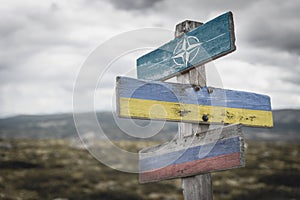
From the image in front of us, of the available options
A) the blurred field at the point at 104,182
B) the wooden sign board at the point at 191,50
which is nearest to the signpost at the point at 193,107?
the wooden sign board at the point at 191,50

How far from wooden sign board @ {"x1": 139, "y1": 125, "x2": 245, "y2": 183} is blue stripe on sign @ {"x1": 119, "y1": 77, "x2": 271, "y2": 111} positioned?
15.0 inches

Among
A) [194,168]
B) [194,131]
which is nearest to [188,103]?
[194,131]

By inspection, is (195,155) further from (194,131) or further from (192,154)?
(194,131)

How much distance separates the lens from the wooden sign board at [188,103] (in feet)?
11.3

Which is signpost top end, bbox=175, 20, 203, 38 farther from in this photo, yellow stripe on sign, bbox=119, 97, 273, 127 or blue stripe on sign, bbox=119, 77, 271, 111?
yellow stripe on sign, bbox=119, 97, 273, 127

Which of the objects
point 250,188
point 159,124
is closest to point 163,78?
point 159,124

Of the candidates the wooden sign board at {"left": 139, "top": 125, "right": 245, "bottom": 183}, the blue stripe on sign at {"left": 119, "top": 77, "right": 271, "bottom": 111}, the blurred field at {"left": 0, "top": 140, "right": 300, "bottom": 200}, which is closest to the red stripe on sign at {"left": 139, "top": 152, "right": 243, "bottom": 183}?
the wooden sign board at {"left": 139, "top": 125, "right": 245, "bottom": 183}

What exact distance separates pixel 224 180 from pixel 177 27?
85.7 feet

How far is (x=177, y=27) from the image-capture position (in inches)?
173

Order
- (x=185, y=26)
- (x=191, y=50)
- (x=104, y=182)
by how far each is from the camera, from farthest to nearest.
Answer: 1. (x=104, y=182)
2. (x=185, y=26)
3. (x=191, y=50)

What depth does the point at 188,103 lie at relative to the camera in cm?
384

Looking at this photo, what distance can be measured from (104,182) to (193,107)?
24965 millimetres

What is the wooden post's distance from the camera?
396cm

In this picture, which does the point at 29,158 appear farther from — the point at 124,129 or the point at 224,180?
the point at 124,129
